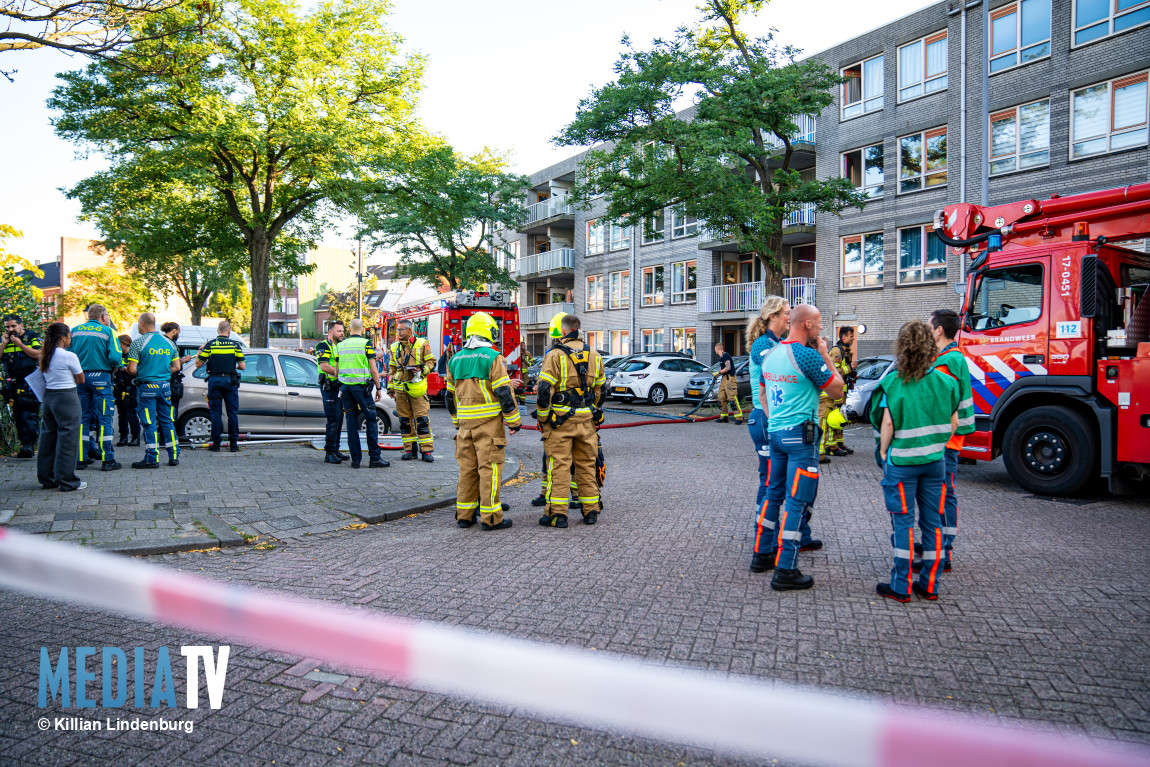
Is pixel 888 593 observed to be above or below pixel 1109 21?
below

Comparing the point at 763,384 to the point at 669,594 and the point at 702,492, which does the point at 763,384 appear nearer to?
the point at 669,594

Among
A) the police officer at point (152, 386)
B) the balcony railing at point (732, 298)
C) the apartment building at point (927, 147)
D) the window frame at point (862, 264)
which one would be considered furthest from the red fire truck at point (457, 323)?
the window frame at point (862, 264)

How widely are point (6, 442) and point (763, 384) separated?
33.9ft

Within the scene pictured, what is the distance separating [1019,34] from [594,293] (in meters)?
21.7

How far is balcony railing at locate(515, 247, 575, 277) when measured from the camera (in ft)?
129

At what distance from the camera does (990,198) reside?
69.0 ft

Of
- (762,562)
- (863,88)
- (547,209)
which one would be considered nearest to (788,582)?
(762,562)

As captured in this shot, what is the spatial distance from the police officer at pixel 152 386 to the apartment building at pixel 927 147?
581 inches

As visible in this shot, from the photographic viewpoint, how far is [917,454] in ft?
14.6

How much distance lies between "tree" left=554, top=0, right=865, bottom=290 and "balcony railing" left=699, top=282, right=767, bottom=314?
632cm

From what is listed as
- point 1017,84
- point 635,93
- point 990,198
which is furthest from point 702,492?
point 1017,84

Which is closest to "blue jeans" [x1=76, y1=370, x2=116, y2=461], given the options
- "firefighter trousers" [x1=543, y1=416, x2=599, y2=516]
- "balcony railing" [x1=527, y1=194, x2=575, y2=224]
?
"firefighter trousers" [x1=543, y1=416, x2=599, y2=516]

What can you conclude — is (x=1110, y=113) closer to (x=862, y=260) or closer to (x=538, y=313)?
(x=862, y=260)

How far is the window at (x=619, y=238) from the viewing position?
3522 centimetres
